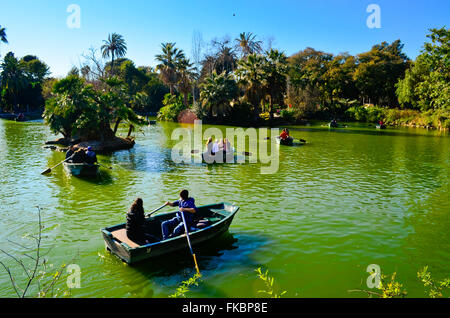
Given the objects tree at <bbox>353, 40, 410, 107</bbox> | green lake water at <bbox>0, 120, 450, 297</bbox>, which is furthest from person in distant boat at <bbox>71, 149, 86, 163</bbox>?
tree at <bbox>353, 40, 410, 107</bbox>

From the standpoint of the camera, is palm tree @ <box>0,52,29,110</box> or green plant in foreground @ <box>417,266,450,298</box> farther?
palm tree @ <box>0,52,29,110</box>

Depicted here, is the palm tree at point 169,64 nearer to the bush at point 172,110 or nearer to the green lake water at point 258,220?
the bush at point 172,110

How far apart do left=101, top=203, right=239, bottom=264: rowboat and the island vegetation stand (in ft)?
101

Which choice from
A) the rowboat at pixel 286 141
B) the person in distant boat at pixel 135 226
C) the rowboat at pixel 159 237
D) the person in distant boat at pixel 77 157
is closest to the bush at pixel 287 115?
the rowboat at pixel 286 141

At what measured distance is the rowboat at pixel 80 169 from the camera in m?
17.9

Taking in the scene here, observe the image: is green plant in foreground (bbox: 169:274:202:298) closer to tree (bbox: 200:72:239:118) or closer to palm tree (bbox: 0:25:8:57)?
tree (bbox: 200:72:239:118)

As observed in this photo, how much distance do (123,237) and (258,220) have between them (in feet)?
16.8

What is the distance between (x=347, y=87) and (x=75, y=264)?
72.9 meters

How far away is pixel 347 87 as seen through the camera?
2859 inches

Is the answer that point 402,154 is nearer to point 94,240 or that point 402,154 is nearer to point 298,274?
point 298,274

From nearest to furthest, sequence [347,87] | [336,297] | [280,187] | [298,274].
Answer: [336,297], [298,274], [280,187], [347,87]

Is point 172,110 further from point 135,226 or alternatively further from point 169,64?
point 135,226

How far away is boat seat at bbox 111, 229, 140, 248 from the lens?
28.6 ft
